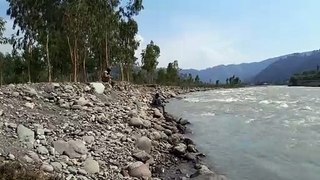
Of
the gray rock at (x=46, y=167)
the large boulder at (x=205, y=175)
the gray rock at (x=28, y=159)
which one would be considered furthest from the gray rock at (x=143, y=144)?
the gray rock at (x=28, y=159)

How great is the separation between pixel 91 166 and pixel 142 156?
8.39 feet

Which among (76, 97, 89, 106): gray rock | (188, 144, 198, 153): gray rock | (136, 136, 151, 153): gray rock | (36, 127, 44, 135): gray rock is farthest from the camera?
(76, 97, 89, 106): gray rock

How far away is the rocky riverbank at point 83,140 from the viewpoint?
11.8 meters

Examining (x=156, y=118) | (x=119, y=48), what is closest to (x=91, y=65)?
(x=119, y=48)

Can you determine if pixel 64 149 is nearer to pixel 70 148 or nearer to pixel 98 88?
pixel 70 148

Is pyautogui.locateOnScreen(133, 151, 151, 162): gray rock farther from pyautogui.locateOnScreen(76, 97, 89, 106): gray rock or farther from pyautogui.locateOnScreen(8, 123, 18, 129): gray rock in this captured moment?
pyautogui.locateOnScreen(76, 97, 89, 106): gray rock

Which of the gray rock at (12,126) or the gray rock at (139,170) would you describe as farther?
the gray rock at (12,126)

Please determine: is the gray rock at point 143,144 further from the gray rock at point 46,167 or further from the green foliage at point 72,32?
the green foliage at point 72,32

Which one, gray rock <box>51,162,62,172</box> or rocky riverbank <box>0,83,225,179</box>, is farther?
rocky riverbank <box>0,83,225,179</box>

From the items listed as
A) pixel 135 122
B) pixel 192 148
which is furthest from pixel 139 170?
pixel 135 122

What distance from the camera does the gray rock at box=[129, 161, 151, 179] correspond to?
41.0ft

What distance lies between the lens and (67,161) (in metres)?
11.9

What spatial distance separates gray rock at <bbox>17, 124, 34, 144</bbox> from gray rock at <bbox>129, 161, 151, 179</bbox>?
10.2 feet

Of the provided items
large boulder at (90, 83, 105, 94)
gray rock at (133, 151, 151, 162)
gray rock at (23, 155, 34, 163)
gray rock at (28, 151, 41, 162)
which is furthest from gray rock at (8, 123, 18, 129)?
large boulder at (90, 83, 105, 94)
